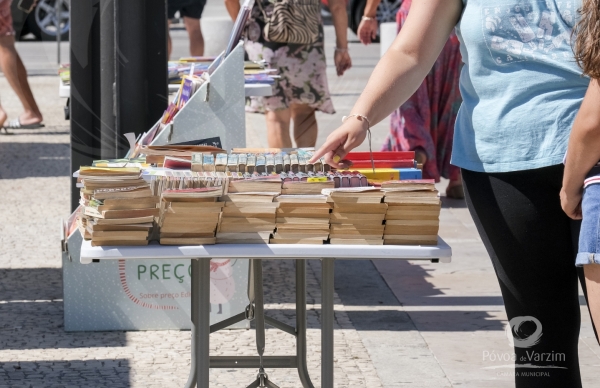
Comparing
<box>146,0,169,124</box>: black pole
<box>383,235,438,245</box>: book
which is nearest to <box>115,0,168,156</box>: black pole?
<box>146,0,169,124</box>: black pole

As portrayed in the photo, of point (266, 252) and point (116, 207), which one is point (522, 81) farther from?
point (116, 207)

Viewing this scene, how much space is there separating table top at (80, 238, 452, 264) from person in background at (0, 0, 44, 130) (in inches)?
269

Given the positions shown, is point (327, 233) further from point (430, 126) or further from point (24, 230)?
point (430, 126)

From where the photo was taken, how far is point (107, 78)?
172 inches

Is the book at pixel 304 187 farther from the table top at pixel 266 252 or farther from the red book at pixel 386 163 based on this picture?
the red book at pixel 386 163

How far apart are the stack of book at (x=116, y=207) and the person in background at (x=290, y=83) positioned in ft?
9.85

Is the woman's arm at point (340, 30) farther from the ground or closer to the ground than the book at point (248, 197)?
closer to the ground

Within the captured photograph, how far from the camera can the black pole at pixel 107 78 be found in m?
4.27

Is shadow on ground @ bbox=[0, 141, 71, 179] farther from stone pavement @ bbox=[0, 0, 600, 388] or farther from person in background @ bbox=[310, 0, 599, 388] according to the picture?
person in background @ bbox=[310, 0, 599, 388]

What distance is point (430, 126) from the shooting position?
268 inches

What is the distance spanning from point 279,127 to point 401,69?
10.7 ft

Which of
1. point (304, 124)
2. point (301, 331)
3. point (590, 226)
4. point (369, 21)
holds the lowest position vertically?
point (304, 124)

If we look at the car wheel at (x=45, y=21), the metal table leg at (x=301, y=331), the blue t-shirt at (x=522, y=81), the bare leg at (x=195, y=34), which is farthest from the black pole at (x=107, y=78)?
the car wheel at (x=45, y=21)

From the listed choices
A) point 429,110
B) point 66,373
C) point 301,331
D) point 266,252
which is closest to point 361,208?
point 266,252
